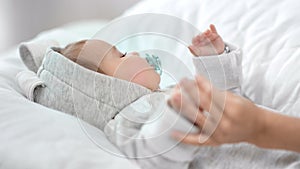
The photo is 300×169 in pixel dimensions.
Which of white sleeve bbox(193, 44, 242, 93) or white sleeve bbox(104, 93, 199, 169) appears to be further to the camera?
white sleeve bbox(193, 44, 242, 93)

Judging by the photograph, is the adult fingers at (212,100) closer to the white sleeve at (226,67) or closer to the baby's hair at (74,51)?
the white sleeve at (226,67)

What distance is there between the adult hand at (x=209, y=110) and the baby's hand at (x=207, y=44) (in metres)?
0.19

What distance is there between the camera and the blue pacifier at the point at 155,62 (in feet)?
2.39

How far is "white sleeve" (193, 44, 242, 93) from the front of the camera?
76cm

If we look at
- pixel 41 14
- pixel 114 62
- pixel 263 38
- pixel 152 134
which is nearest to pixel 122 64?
pixel 114 62

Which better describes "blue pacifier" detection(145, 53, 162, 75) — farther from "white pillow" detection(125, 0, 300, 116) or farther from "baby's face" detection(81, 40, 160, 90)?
"white pillow" detection(125, 0, 300, 116)

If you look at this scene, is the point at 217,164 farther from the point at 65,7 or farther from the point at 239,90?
the point at 65,7

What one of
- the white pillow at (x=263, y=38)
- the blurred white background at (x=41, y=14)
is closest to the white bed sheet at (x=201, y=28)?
the white pillow at (x=263, y=38)

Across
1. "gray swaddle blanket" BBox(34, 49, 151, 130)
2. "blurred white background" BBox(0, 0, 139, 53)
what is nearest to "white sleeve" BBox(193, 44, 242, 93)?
"gray swaddle blanket" BBox(34, 49, 151, 130)

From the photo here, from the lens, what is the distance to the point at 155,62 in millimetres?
737

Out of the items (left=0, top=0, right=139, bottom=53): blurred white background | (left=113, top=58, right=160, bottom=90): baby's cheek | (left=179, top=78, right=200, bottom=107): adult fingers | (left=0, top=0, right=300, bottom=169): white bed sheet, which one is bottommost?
(left=0, top=0, right=139, bottom=53): blurred white background

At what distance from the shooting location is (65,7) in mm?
1729

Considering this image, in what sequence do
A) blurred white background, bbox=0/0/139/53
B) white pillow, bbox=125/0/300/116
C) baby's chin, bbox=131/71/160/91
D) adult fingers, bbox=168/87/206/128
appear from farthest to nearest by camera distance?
blurred white background, bbox=0/0/139/53
white pillow, bbox=125/0/300/116
baby's chin, bbox=131/71/160/91
adult fingers, bbox=168/87/206/128

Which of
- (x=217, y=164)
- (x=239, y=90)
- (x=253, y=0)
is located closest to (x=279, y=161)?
(x=217, y=164)
